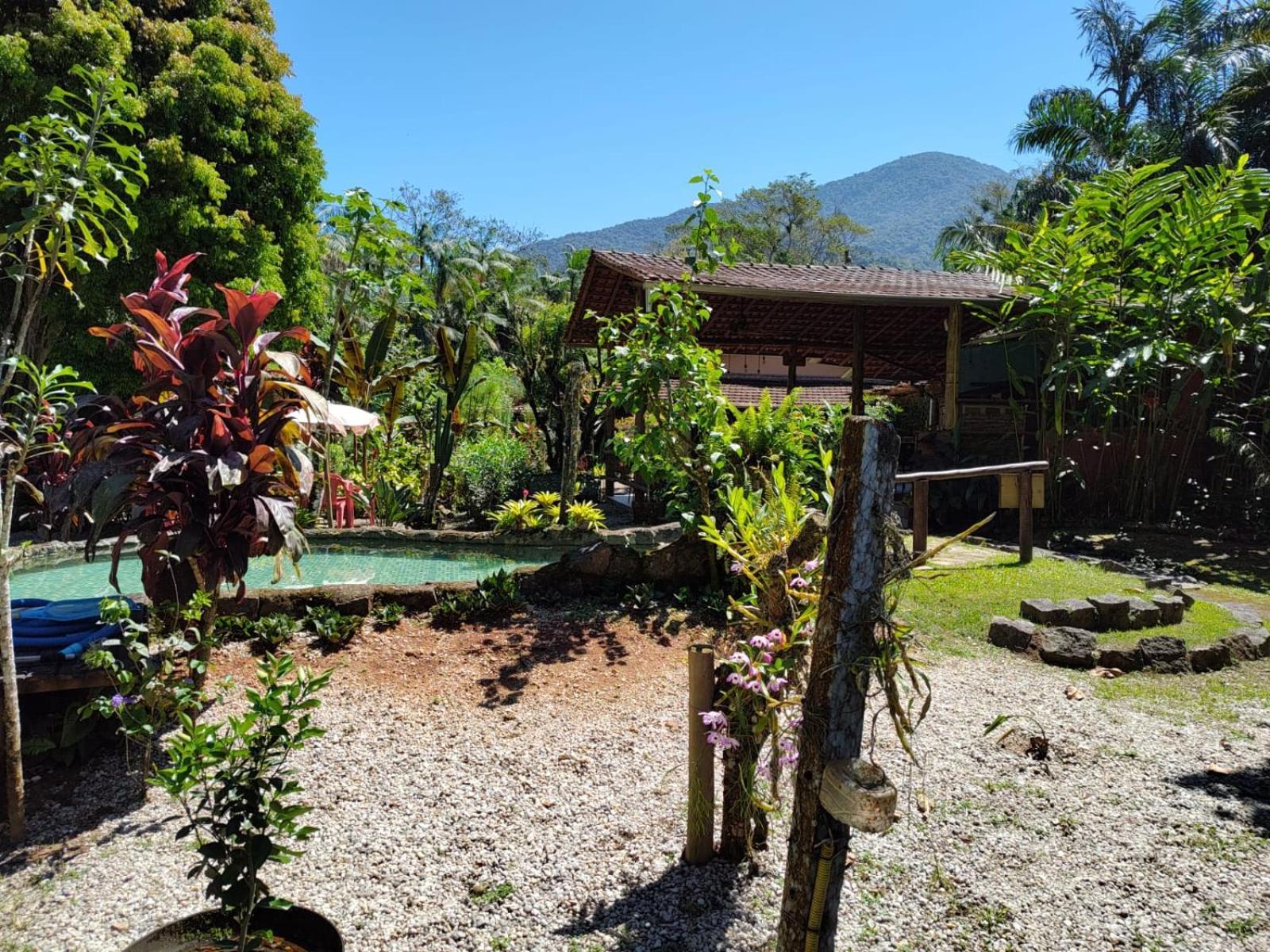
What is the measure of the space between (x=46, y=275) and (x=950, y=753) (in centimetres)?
412

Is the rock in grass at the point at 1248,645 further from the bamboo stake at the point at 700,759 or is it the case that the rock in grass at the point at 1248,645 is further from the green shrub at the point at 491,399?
the green shrub at the point at 491,399

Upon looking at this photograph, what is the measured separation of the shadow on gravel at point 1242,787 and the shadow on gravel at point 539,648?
294 centimetres

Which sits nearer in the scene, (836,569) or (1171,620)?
(836,569)

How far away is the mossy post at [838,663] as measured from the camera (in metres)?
1.85

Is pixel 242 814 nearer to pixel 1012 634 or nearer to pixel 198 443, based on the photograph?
pixel 198 443

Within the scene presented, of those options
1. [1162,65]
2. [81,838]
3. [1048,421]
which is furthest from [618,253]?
[1162,65]

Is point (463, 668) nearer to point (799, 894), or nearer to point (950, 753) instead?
point (950, 753)

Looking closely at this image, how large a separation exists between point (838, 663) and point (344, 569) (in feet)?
24.1

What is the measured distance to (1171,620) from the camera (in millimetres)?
5789

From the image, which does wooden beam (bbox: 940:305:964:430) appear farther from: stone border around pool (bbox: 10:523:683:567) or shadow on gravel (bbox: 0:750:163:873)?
shadow on gravel (bbox: 0:750:163:873)

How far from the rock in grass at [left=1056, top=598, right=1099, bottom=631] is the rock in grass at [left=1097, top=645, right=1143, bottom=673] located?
2.16 ft

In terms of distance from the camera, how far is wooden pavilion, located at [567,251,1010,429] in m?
10.1

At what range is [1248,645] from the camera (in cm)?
508

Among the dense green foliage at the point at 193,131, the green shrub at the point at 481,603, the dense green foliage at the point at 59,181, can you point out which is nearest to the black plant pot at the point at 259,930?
the dense green foliage at the point at 59,181
